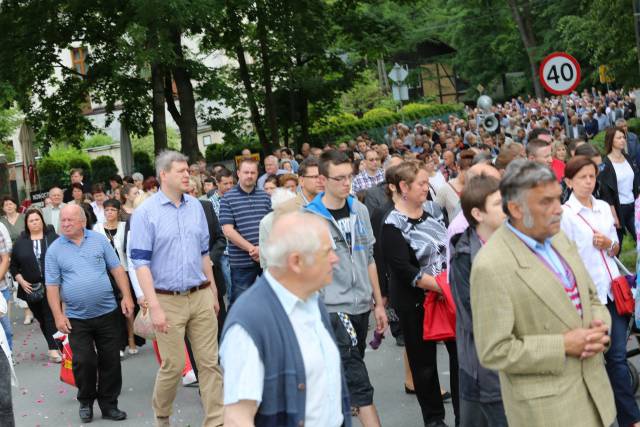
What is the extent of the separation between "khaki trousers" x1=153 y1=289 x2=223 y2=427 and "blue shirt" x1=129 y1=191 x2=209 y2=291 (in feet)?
0.45

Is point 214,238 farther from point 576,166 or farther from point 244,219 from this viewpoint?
point 576,166

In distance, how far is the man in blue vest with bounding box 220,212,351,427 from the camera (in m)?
4.15

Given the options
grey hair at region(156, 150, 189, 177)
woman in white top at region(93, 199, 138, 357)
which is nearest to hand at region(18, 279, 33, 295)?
woman in white top at region(93, 199, 138, 357)

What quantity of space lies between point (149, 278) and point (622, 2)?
17819 mm

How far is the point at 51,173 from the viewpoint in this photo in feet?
151

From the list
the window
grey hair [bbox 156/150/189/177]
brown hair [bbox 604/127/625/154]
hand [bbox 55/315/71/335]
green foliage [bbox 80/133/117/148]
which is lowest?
hand [bbox 55/315/71/335]

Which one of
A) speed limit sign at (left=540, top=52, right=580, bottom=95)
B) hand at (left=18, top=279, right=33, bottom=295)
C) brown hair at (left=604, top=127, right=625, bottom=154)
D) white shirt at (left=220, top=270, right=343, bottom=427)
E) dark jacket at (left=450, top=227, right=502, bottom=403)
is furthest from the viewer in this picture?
speed limit sign at (left=540, top=52, right=580, bottom=95)

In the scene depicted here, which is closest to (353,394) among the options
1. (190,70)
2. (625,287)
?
(625,287)

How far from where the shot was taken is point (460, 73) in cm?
7819

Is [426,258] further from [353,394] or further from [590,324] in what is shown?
[590,324]

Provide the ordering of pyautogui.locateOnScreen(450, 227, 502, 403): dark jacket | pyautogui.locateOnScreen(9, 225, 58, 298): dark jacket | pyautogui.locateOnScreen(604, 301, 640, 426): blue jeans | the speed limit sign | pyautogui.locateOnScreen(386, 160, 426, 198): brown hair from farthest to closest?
the speed limit sign
pyautogui.locateOnScreen(9, 225, 58, 298): dark jacket
pyautogui.locateOnScreen(386, 160, 426, 198): brown hair
pyautogui.locateOnScreen(604, 301, 640, 426): blue jeans
pyautogui.locateOnScreen(450, 227, 502, 403): dark jacket

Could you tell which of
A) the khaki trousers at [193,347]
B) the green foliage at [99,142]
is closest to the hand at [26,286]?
the khaki trousers at [193,347]

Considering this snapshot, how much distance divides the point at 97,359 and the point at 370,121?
42428 millimetres

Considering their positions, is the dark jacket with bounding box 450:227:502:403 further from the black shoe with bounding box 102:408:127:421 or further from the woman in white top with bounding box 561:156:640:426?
the black shoe with bounding box 102:408:127:421
